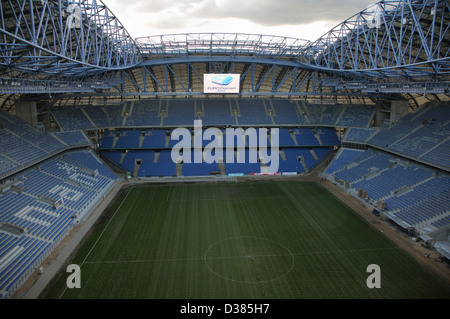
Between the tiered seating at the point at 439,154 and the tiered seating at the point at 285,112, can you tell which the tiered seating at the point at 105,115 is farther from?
the tiered seating at the point at 439,154

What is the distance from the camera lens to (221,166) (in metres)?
42.9

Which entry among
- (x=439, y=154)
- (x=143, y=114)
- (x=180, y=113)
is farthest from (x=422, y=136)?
(x=143, y=114)

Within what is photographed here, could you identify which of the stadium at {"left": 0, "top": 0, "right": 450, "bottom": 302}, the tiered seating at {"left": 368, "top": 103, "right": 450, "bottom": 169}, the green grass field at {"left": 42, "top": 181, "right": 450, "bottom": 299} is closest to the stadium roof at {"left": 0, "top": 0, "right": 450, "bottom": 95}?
the stadium at {"left": 0, "top": 0, "right": 450, "bottom": 302}

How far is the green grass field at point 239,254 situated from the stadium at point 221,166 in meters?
0.13

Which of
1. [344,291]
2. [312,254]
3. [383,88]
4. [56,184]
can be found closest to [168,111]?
[56,184]

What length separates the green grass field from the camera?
17844 millimetres

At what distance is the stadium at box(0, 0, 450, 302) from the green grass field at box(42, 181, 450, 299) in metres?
0.13

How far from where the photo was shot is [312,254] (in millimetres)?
21719

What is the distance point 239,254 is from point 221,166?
21954mm

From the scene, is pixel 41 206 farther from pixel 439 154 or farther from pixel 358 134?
pixel 358 134

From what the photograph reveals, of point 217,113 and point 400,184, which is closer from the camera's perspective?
point 400,184

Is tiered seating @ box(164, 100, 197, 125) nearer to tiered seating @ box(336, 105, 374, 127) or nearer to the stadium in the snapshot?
the stadium

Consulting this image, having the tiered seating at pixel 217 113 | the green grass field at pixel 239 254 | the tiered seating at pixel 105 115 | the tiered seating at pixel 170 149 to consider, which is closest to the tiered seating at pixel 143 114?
the tiered seating at pixel 170 149
